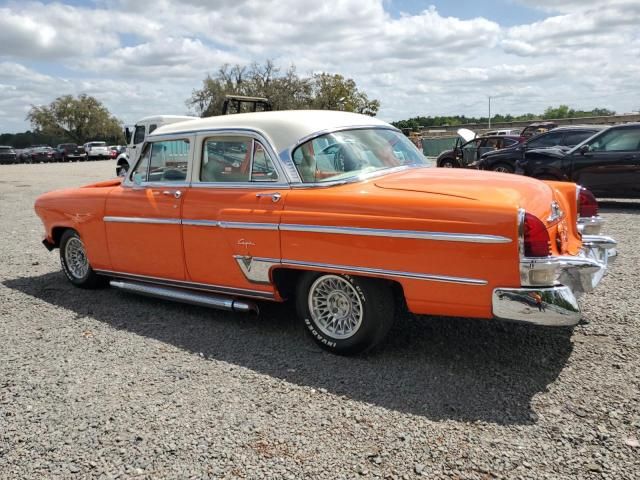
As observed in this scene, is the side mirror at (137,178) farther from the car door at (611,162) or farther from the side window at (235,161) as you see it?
the car door at (611,162)

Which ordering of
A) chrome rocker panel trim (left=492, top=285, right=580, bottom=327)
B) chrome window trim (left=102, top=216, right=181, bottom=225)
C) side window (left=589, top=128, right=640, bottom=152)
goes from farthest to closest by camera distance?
1. side window (left=589, top=128, right=640, bottom=152)
2. chrome window trim (left=102, top=216, right=181, bottom=225)
3. chrome rocker panel trim (left=492, top=285, right=580, bottom=327)

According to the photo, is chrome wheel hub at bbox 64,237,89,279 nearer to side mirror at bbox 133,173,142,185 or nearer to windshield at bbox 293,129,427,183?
side mirror at bbox 133,173,142,185

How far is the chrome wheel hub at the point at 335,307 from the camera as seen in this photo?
382cm

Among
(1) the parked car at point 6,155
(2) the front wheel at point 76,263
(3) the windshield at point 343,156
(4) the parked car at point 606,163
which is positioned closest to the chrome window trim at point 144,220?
(2) the front wheel at point 76,263

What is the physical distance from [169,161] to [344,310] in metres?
2.19

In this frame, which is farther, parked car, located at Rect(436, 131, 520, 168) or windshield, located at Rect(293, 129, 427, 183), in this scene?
parked car, located at Rect(436, 131, 520, 168)

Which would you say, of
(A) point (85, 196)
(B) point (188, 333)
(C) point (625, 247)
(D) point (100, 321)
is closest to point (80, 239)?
(A) point (85, 196)

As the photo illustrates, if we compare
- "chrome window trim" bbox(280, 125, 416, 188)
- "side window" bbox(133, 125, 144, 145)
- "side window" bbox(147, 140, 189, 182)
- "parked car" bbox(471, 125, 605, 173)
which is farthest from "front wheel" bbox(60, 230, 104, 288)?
"side window" bbox(133, 125, 144, 145)

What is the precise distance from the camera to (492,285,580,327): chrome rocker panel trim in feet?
10.3

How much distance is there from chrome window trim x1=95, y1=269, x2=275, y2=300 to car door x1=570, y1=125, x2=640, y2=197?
8.32 metres

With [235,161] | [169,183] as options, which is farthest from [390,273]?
[169,183]

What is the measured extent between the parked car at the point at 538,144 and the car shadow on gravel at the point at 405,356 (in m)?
8.97

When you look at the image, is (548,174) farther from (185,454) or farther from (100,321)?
(185,454)

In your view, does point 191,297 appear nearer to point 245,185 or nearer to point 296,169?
point 245,185
